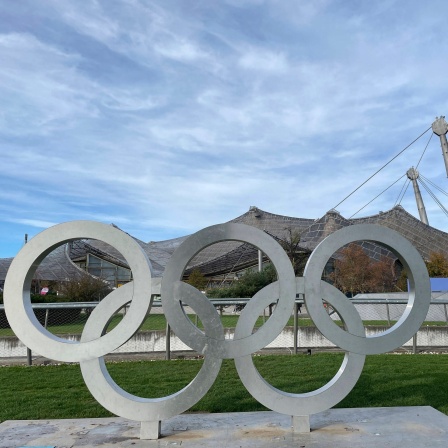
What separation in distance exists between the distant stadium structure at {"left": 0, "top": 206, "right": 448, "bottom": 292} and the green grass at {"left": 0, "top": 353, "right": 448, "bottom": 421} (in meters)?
44.3

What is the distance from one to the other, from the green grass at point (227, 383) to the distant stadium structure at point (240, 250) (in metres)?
44.3

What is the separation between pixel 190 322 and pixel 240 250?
56126 millimetres

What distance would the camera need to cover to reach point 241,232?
598 cm

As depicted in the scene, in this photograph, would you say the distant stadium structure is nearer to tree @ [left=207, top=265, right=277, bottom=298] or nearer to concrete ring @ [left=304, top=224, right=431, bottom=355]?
tree @ [left=207, top=265, right=277, bottom=298]

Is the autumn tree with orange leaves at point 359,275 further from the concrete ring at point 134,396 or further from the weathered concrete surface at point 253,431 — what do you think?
the concrete ring at point 134,396

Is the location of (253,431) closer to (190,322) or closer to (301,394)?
(301,394)

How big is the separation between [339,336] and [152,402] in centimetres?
234

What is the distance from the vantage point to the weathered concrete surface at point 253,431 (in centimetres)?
532

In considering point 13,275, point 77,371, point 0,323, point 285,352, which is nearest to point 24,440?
point 13,275

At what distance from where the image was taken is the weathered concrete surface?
5320mm

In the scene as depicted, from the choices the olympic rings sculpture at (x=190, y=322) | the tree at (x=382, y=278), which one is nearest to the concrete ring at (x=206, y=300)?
the olympic rings sculpture at (x=190, y=322)

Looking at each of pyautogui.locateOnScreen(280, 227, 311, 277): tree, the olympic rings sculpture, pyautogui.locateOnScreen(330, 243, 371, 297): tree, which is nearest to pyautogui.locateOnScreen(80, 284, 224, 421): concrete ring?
the olympic rings sculpture

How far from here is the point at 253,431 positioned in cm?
571

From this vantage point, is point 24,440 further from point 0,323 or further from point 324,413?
point 0,323
